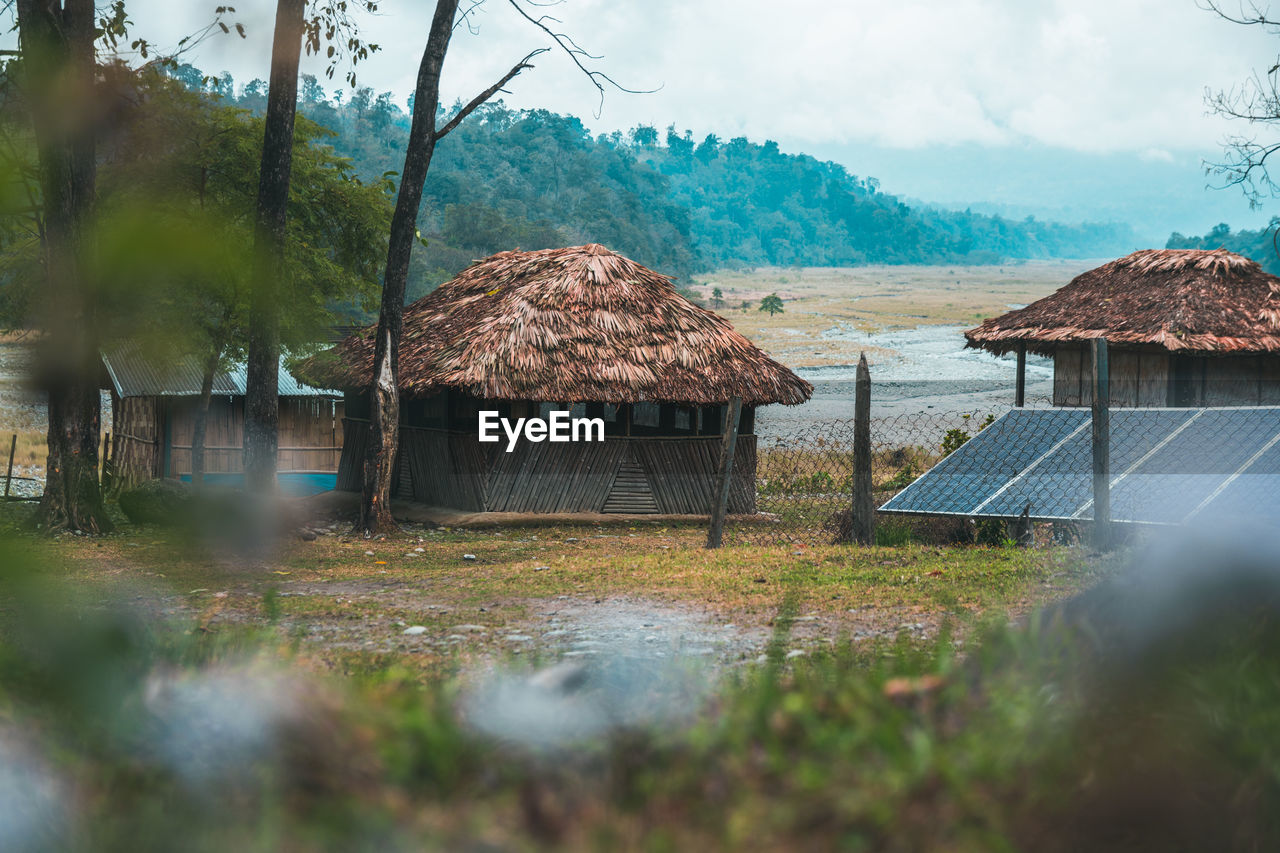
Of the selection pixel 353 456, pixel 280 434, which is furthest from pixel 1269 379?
pixel 280 434

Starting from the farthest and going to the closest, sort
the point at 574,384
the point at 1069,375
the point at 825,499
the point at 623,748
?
the point at 825,499, the point at 1069,375, the point at 574,384, the point at 623,748

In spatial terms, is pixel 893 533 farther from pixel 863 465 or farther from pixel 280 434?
pixel 280 434

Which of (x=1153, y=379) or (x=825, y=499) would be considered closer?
(x=1153, y=379)

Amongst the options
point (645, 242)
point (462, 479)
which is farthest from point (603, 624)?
point (645, 242)

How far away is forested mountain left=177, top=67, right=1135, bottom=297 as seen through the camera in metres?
72.6

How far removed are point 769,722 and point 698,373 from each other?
14587mm

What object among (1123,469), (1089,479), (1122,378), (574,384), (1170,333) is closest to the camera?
(1123,469)

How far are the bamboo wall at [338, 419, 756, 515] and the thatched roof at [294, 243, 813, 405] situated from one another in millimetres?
1093

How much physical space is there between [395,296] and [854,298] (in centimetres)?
8690

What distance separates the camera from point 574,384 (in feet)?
53.0

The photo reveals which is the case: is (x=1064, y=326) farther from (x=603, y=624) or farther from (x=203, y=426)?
(x=203, y=426)

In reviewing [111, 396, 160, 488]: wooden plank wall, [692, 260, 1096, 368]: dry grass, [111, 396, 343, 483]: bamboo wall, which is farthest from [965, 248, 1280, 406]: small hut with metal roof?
[692, 260, 1096, 368]: dry grass

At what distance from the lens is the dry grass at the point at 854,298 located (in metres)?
63.7

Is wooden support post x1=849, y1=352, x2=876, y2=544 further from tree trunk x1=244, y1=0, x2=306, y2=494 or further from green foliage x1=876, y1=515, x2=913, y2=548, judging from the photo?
tree trunk x1=244, y1=0, x2=306, y2=494
